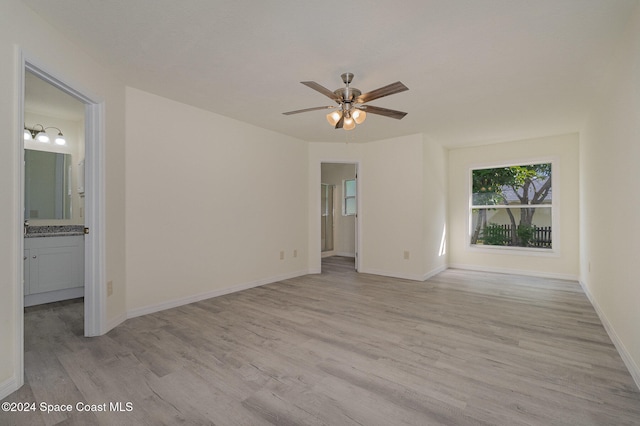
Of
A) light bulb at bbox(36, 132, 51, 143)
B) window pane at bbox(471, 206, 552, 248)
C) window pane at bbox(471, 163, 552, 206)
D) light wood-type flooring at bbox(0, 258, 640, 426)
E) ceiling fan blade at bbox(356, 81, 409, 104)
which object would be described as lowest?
light wood-type flooring at bbox(0, 258, 640, 426)

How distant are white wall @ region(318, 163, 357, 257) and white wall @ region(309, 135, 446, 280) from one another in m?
2.04

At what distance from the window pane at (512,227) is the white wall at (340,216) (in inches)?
113

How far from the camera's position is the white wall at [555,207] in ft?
16.0

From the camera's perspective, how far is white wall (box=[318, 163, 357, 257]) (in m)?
7.59

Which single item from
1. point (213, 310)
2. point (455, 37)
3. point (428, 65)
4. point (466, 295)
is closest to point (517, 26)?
point (455, 37)

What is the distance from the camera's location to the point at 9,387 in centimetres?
175

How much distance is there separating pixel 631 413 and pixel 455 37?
255 centimetres

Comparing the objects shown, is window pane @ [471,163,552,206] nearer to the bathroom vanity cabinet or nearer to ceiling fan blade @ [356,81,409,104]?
ceiling fan blade @ [356,81,409,104]

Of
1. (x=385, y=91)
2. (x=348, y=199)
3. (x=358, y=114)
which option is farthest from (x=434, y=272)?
(x=385, y=91)

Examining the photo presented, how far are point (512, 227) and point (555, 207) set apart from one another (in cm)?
73

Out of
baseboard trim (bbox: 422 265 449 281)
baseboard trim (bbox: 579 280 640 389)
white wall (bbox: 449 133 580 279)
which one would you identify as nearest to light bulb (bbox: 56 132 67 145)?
baseboard trim (bbox: 422 265 449 281)

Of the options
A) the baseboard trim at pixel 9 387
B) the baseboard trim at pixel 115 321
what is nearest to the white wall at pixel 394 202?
the baseboard trim at pixel 115 321

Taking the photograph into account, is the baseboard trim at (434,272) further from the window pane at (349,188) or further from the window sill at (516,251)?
the window pane at (349,188)

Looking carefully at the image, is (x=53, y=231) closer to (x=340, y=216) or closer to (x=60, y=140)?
(x=60, y=140)
